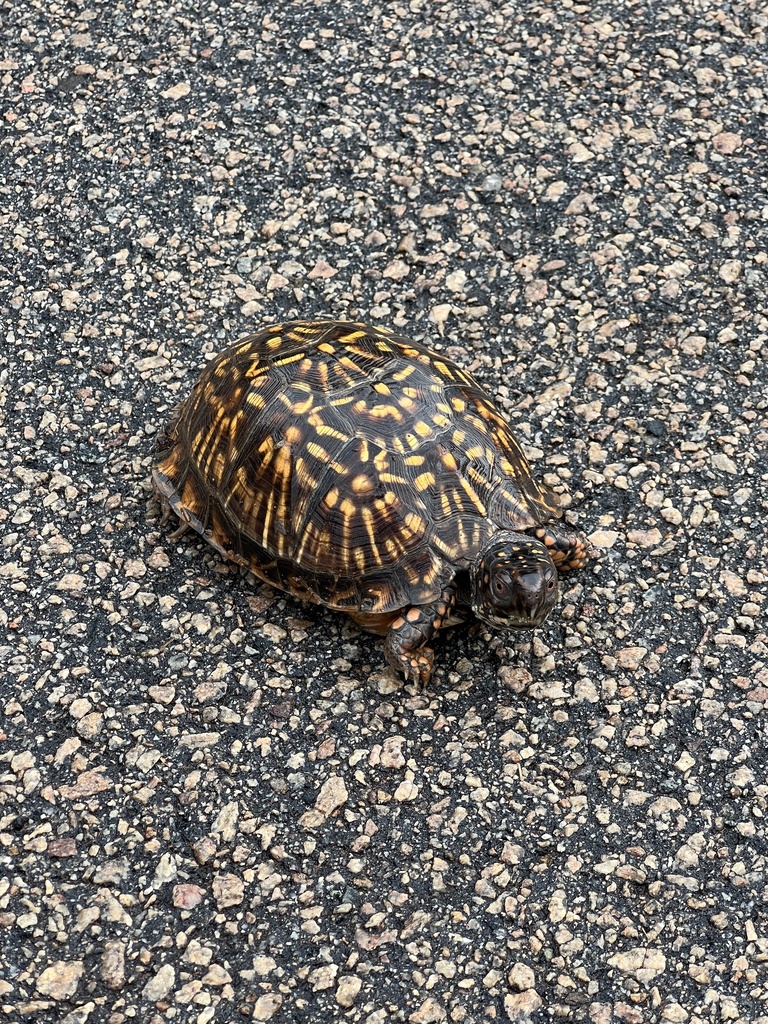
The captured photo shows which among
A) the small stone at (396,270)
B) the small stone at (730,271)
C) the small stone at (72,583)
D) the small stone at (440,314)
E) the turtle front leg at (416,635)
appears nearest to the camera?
the turtle front leg at (416,635)

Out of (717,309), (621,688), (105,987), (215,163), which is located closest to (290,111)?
(215,163)

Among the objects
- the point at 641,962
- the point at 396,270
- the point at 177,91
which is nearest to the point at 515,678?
the point at 641,962

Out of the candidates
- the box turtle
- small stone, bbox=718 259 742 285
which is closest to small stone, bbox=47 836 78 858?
the box turtle

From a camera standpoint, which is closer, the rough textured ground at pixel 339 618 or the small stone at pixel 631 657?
the rough textured ground at pixel 339 618

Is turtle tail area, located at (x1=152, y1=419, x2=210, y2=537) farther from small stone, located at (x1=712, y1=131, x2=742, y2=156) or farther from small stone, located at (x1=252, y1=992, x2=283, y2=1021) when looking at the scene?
small stone, located at (x1=712, y1=131, x2=742, y2=156)

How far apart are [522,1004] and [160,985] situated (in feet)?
3.59

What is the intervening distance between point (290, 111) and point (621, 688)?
3.95 metres

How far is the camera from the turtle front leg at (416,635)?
397 cm

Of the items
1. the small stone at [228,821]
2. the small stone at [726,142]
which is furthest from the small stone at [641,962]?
the small stone at [726,142]

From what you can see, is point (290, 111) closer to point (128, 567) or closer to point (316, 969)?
point (128, 567)

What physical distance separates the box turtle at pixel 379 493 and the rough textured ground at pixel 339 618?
0.81 ft

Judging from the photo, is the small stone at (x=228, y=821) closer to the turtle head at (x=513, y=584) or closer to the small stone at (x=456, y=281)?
the turtle head at (x=513, y=584)

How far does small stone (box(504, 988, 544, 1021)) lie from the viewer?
130 inches

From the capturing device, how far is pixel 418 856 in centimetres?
366
